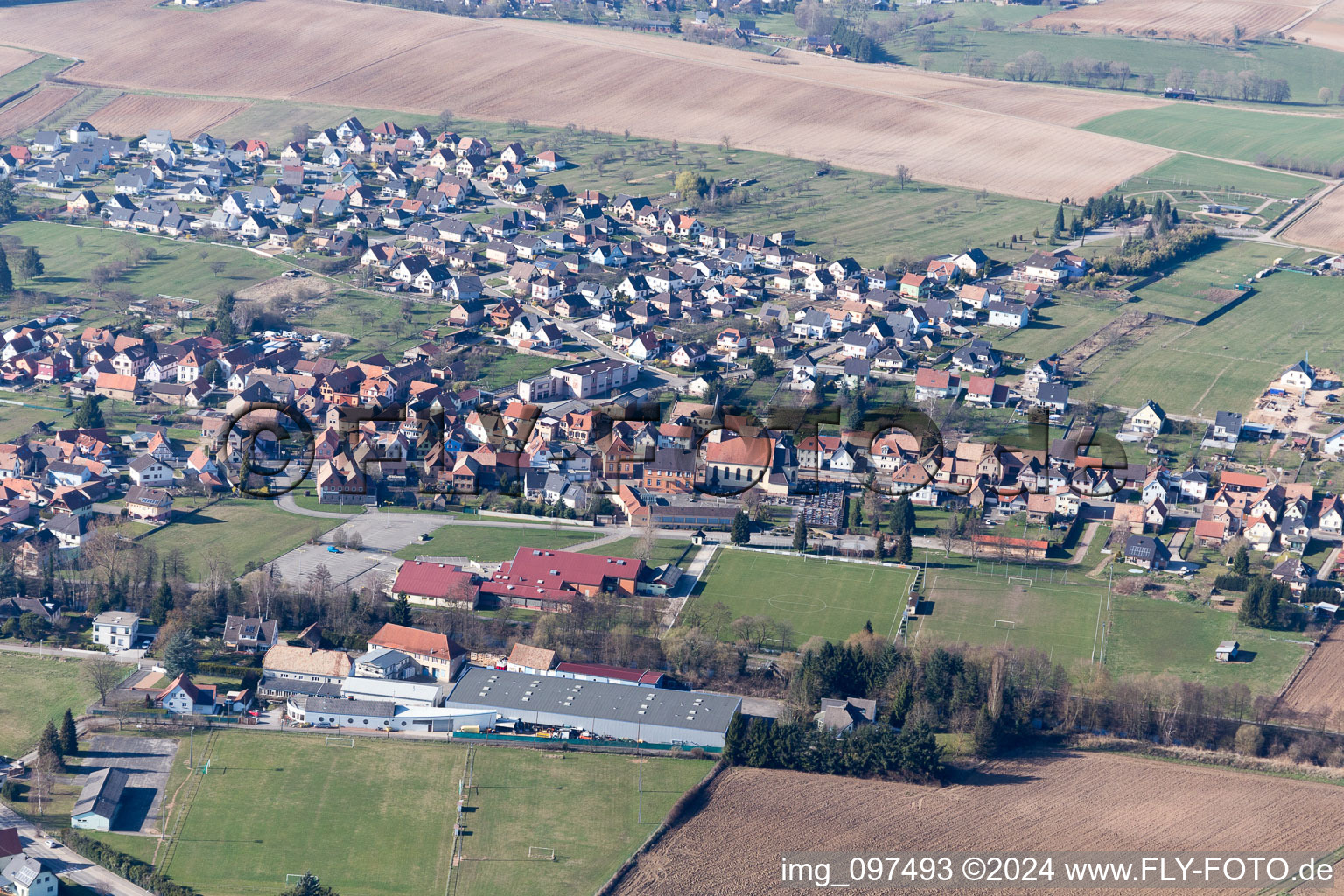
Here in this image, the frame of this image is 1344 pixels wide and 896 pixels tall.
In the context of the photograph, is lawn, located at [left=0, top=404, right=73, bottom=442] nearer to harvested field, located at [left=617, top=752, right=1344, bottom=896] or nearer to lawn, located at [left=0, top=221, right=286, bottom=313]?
lawn, located at [left=0, top=221, right=286, bottom=313]

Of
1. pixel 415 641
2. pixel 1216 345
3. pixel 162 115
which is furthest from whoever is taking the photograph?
pixel 162 115

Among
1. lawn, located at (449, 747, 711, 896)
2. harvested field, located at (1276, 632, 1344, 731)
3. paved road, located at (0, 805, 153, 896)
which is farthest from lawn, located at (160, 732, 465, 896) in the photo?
harvested field, located at (1276, 632, 1344, 731)

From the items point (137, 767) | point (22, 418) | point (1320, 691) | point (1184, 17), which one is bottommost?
point (137, 767)

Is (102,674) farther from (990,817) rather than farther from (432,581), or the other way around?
(990,817)

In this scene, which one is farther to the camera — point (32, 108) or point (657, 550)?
point (32, 108)

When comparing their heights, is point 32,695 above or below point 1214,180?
below

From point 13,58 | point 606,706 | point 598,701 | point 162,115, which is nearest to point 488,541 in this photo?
point 598,701

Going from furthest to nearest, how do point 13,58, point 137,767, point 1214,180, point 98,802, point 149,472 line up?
point 13,58 → point 1214,180 → point 149,472 → point 137,767 → point 98,802
